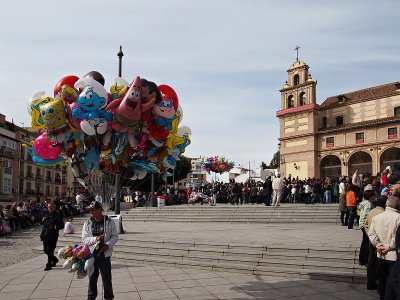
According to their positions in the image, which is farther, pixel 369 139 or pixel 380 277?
pixel 369 139

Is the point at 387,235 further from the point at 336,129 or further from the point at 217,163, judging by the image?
the point at 336,129

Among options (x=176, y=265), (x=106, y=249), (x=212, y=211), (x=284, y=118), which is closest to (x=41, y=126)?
(x=106, y=249)


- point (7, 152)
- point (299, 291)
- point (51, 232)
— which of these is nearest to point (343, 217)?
point (299, 291)

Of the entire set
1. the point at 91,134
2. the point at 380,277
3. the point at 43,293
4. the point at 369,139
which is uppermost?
the point at 369,139

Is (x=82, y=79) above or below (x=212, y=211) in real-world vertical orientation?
above

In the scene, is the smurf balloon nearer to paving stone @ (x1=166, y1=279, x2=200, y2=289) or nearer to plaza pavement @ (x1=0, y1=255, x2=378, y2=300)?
plaza pavement @ (x1=0, y1=255, x2=378, y2=300)

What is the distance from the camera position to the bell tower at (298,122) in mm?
45438

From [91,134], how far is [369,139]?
3921 centimetres

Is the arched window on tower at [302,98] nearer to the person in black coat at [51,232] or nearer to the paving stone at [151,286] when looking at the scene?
the person in black coat at [51,232]

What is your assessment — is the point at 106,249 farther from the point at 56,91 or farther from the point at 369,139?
the point at 369,139

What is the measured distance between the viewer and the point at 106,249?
5977 mm

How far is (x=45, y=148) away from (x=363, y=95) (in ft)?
140

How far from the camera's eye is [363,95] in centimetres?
4456

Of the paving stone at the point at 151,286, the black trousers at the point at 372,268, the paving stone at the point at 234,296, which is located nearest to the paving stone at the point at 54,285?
the paving stone at the point at 151,286
